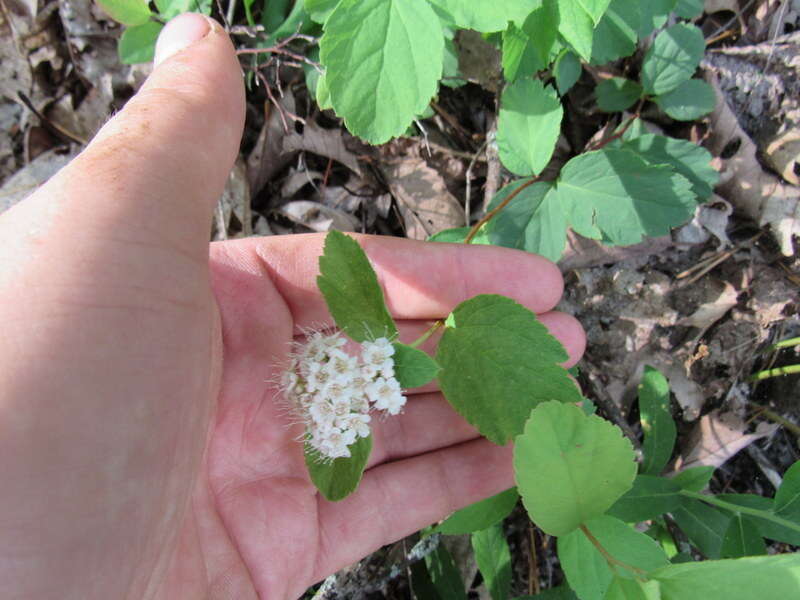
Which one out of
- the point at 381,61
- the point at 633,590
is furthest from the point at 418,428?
the point at 381,61

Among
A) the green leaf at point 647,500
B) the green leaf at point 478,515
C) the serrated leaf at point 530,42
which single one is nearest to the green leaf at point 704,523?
the green leaf at point 647,500

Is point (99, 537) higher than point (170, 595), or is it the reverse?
point (99, 537)

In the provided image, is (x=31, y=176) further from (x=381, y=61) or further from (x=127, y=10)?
(x=381, y=61)

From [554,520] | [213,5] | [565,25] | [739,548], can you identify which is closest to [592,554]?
[554,520]

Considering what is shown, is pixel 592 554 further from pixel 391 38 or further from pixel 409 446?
pixel 391 38

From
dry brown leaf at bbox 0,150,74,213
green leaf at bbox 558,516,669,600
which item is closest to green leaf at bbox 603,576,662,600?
green leaf at bbox 558,516,669,600

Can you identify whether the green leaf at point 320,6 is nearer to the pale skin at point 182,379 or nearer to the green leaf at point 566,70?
the pale skin at point 182,379
